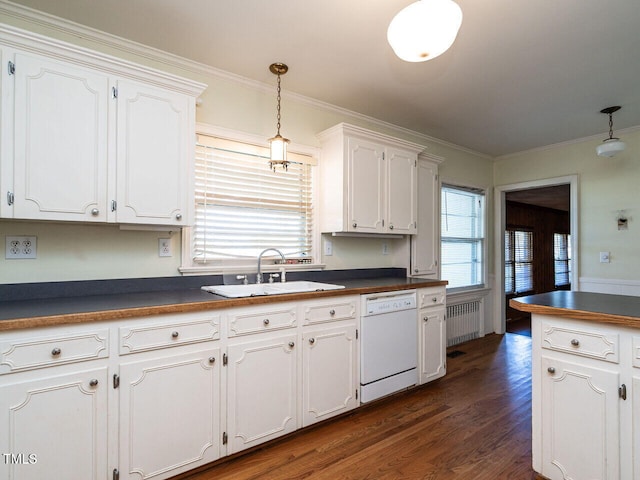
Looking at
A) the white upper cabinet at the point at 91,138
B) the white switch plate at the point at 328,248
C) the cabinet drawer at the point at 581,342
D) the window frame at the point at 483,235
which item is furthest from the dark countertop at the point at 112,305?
the window frame at the point at 483,235

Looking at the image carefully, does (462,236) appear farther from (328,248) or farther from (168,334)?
(168,334)

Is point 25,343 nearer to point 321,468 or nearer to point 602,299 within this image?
point 321,468

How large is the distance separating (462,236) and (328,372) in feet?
9.61

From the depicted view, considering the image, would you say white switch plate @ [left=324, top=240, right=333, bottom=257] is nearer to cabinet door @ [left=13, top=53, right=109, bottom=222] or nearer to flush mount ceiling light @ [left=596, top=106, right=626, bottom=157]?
cabinet door @ [left=13, top=53, right=109, bottom=222]

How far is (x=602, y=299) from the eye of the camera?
1.95 m

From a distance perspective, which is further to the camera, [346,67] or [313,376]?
[346,67]

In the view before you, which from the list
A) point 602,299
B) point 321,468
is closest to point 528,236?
point 602,299

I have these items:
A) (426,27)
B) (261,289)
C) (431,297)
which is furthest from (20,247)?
(431,297)

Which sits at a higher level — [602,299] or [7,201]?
[7,201]

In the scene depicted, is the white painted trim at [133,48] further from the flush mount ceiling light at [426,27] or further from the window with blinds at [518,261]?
the window with blinds at [518,261]

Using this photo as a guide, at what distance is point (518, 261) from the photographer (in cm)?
660

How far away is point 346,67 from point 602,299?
85.1 inches

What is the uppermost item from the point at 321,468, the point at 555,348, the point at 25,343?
the point at 25,343

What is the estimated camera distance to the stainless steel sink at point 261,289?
6.81ft
